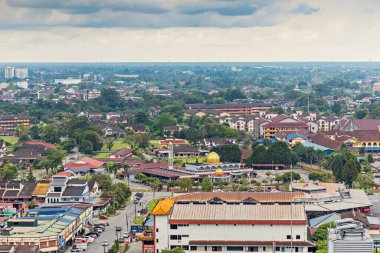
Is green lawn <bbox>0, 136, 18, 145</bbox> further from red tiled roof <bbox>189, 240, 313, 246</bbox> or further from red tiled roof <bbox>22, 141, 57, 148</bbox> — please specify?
red tiled roof <bbox>189, 240, 313, 246</bbox>

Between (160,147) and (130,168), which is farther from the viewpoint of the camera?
(160,147)

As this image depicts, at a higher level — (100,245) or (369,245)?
(369,245)

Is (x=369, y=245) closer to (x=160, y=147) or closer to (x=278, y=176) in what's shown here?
(x=278, y=176)

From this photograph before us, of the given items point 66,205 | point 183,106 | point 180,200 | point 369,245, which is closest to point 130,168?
point 66,205

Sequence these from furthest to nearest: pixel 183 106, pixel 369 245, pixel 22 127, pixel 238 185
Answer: pixel 183 106
pixel 22 127
pixel 238 185
pixel 369 245

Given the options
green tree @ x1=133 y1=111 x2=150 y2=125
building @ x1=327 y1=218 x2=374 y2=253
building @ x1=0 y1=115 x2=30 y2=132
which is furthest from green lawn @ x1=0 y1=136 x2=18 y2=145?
building @ x1=327 y1=218 x2=374 y2=253

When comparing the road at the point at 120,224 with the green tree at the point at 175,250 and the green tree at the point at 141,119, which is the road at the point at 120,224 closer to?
the green tree at the point at 175,250

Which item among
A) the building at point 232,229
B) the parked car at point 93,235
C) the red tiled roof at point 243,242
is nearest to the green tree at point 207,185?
the parked car at point 93,235
